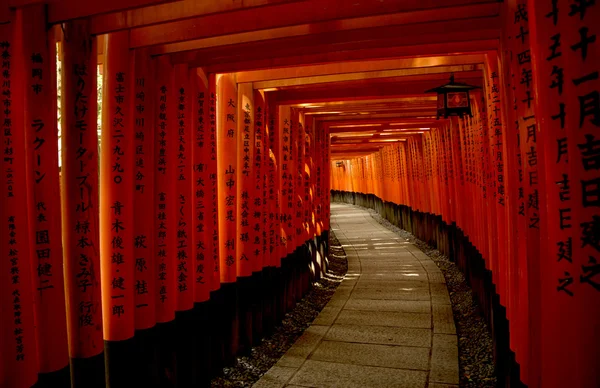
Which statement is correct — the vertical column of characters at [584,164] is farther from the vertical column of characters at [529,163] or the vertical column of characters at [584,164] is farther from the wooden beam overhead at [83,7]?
the wooden beam overhead at [83,7]

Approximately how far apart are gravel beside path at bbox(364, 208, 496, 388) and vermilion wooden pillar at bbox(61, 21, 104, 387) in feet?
15.4

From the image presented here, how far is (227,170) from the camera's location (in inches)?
251

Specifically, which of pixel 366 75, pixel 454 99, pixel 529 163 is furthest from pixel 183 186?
pixel 454 99

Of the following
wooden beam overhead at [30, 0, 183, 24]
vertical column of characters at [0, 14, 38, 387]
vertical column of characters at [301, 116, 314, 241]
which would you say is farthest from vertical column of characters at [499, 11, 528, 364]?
vertical column of characters at [301, 116, 314, 241]

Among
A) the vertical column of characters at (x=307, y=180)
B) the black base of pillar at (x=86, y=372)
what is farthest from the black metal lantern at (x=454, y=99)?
the black base of pillar at (x=86, y=372)

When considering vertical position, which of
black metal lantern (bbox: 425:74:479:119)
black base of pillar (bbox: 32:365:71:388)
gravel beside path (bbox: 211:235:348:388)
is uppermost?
black metal lantern (bbox: 425:74:479:119)

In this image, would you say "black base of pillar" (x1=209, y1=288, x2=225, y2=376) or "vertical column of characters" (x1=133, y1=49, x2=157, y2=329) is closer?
"vertical column of characters" (x1=133, y1=49, x2=157, y2=329)

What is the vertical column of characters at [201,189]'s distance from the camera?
558cm

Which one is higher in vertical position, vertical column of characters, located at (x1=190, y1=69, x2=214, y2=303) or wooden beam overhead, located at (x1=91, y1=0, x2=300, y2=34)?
wooden beam overhead, located at (x1=91, y1=0, x2=300, y2=34)

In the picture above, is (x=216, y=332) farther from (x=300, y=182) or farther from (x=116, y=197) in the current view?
(x=300, y=182)

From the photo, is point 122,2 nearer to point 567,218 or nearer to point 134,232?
point 134,232

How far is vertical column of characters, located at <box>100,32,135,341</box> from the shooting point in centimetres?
426

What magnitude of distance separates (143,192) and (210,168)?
1316mm

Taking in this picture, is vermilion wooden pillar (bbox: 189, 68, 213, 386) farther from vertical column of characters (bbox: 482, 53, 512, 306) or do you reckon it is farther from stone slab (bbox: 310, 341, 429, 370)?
vertical column of characters (bbox: 482, 53, 512, 306)
